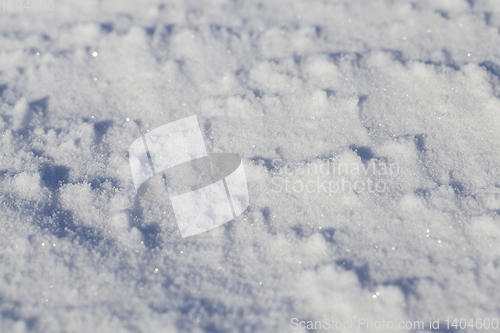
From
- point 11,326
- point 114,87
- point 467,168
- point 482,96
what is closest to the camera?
point 11,326

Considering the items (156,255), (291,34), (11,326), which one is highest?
(291,34)

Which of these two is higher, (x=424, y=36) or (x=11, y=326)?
(x=424, y=36)

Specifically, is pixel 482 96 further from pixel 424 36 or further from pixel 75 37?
pixel 75 37

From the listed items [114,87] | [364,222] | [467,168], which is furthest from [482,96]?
[114,87]

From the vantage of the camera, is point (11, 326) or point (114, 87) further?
point (114, 87)

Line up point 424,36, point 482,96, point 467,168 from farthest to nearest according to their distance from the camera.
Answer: point 424,36 → point 482,96 → point 467,168

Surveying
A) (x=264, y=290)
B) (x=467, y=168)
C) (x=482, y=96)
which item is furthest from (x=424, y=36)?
(x=264, y=290)
